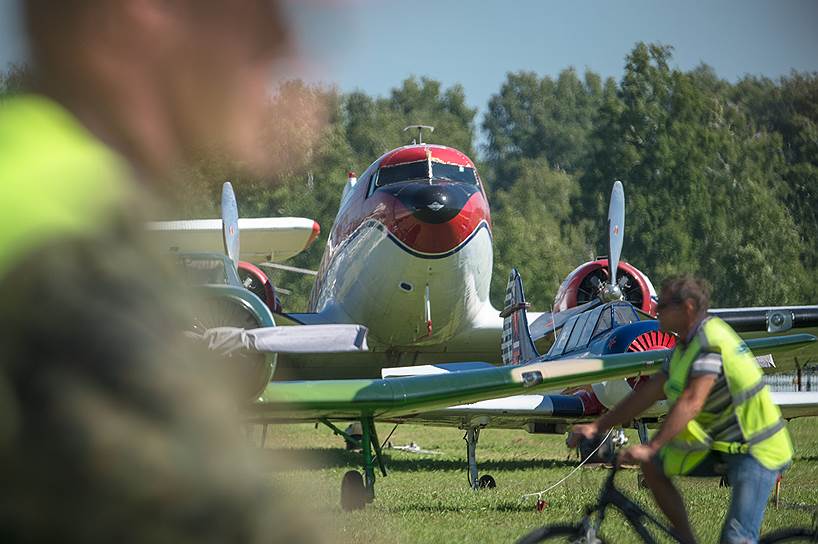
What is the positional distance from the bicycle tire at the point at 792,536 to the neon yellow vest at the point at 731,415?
21 centimetres

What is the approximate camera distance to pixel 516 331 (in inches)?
584

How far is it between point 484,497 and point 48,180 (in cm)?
886

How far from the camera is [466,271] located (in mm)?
14430

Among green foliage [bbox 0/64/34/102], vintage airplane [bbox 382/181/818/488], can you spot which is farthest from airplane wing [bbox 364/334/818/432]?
green foliage [bbox 0/64/34/102]

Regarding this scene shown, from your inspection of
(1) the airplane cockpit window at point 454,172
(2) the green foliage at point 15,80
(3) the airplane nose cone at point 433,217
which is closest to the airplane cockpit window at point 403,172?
(1) the airplane cockpit window at point 454,172

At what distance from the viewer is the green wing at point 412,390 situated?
818 cm

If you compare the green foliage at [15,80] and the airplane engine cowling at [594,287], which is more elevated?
the airplane engine cowling at [594,287]

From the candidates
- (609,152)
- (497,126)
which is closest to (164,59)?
(609,152)

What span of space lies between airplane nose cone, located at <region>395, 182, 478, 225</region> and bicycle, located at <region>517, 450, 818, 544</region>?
9883mm

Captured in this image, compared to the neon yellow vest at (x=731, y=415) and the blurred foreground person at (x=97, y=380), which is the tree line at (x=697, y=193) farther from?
the blurred foreground person at (x=97, y=380)

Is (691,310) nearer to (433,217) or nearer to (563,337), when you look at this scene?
(563,337)

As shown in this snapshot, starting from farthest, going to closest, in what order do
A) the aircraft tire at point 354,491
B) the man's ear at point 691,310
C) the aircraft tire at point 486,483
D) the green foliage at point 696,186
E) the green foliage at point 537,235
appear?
the green foliage at point 537,235 < the green foliage at point 696,186 < the aircraft tire at point 486,483 < the aircraft tire at point 354,491 < the man's ear at point 691,310

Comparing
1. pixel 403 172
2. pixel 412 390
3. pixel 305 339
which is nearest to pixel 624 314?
pixel 403 172

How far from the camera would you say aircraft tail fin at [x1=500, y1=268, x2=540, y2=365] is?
14.6 meters
